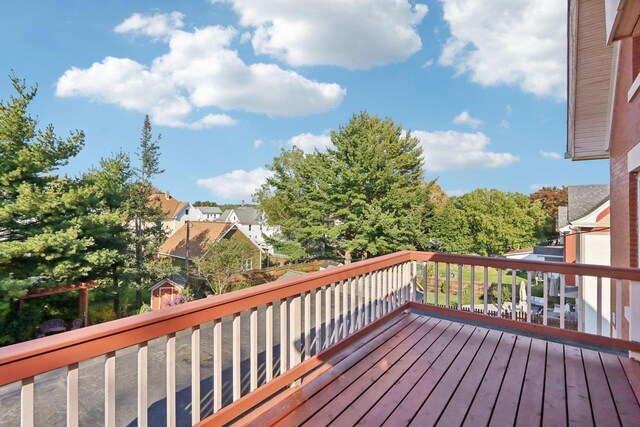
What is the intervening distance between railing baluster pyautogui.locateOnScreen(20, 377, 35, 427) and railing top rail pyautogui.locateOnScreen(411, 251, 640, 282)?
3.55m

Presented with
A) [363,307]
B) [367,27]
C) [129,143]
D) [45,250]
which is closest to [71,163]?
[45,250]

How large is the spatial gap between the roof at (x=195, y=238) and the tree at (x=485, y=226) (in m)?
14.7

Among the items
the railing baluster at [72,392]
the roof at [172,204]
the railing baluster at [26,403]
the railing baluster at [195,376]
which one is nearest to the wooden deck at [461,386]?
the railing baluster at [195,376]

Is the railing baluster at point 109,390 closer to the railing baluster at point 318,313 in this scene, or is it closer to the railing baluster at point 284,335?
the railing baluster at point 284,335

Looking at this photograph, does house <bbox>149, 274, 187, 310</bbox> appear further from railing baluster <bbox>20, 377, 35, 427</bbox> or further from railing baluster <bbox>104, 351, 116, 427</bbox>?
railing baluster <bbox>20, 377, 35, 427</bbox>

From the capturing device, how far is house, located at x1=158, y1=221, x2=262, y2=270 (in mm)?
21469

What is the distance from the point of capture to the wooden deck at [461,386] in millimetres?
2041

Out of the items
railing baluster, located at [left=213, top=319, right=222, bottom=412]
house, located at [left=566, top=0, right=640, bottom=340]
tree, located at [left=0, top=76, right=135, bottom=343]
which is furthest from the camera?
tree, located at [left=0, top=76, right=135, bottom=343]

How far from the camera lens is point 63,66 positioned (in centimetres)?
1680

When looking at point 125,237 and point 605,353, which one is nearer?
point 605,353

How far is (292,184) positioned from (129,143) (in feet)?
31.2

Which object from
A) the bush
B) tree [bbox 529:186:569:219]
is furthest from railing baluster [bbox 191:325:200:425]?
tree [bbox 529:186:569:219]

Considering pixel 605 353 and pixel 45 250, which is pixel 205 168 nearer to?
pixel 45 250

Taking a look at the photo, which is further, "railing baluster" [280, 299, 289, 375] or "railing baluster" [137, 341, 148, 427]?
"railing baluster" [280, 299, 289, 375]
